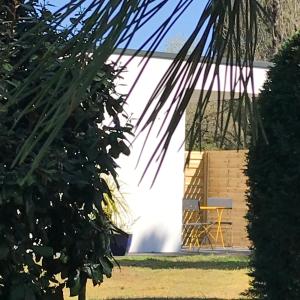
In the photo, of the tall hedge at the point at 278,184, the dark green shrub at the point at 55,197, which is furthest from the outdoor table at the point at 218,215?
the dark green shrub at the point at 55,197

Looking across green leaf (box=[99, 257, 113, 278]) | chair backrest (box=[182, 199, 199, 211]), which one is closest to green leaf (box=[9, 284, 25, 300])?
green leaf (box=[99, 257, 113, 278])

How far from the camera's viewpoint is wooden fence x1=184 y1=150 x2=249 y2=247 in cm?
1686

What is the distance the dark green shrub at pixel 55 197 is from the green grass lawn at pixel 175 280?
10.7 feet

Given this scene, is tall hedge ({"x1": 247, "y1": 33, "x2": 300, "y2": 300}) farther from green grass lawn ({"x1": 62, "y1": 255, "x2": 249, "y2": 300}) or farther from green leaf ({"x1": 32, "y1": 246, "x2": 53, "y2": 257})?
green leaf ({"x1": 32, "y1": 246, "x2": 53, "y2": 257})

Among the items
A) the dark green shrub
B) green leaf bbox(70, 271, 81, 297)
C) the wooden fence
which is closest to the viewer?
the dark green shrub

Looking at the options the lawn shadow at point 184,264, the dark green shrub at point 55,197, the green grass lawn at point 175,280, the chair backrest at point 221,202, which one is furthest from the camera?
the chair backrest at point 221,202

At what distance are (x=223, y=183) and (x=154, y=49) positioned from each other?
15.3 metres

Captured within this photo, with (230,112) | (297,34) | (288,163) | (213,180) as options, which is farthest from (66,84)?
(213,180)

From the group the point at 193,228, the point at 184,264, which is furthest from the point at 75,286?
the point at 193,228

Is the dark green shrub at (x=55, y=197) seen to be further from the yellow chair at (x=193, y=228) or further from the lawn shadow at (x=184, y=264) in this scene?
the yellow chair at (x=193, y=228)

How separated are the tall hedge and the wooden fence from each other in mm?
10559

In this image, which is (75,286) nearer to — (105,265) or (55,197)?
(105,265)

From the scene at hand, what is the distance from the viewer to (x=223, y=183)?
56.4 feet

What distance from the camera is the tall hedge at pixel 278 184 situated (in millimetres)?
5738
